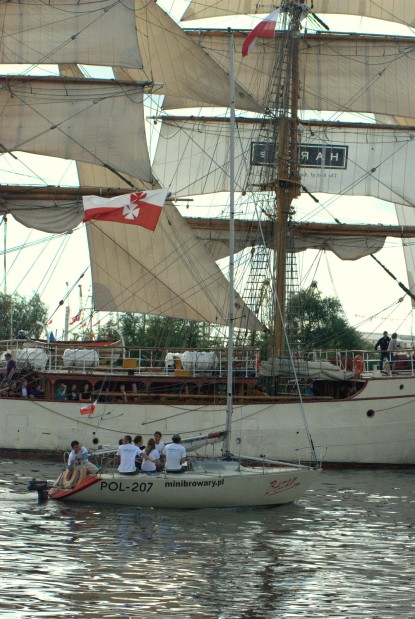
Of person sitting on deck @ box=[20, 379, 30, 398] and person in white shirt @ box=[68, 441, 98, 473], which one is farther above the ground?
person sitting on deck @ box=[20, 379, 30, 398]

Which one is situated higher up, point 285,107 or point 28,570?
point 285,107

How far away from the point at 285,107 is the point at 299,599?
2801cm

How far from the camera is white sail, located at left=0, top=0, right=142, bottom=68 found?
4109 cm

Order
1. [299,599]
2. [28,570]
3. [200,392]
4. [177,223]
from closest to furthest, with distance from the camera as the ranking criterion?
[299,599], [28,570], [200,392], [177,223]

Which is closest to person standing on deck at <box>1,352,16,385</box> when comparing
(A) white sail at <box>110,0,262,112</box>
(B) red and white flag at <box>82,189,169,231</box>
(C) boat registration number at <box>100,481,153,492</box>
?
(B) red and white flag at <box>82,189,169,231</box>

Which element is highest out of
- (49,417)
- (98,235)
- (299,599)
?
(98,235)

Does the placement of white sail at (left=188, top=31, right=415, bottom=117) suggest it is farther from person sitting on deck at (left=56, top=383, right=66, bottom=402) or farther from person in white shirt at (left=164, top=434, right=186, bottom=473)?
person in white shirt at (left=164, top=434, right=186, bottom=473)

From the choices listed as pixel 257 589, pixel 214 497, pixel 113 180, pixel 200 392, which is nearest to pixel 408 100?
pixel 113 180

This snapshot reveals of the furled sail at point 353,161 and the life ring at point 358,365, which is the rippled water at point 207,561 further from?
the furled sail at point 353,161

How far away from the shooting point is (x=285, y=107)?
40.9 meters

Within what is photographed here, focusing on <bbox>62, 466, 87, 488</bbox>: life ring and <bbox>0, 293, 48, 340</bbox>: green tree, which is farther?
<bbox>0, 293, 48, 340</bbox>: green tree

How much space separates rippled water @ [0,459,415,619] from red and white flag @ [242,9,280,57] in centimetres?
1074

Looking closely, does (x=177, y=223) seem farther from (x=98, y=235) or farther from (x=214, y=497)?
(x=214, y=497)

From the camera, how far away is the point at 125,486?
23.4m
